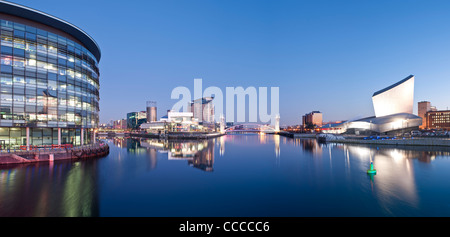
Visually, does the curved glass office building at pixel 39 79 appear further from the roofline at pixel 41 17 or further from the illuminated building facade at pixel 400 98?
the illuminated building facade at pixel 400 98

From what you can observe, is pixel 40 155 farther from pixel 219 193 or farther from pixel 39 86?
pixel 219 193

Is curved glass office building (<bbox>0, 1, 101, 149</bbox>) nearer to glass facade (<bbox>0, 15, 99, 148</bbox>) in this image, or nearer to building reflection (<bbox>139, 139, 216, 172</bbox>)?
glass facade (<bbox>0, 15, 99, 148</bbox>)

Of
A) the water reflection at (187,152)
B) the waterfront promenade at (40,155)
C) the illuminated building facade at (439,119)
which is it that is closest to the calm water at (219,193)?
the waterfront promenade at (40,155)

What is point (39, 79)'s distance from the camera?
32062 mm

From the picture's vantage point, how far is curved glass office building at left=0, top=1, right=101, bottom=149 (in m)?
30.0

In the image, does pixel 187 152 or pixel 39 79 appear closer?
pixel 39 79

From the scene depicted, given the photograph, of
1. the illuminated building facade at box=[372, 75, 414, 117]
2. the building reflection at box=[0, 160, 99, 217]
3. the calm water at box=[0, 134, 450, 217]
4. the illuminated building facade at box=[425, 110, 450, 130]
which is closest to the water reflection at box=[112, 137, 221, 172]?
the calm water at box=[0, 134, 450, 217]

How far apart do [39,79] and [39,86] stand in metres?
1.16

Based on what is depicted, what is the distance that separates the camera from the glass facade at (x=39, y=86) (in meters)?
30.0

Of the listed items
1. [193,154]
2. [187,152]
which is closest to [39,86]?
[193,154]

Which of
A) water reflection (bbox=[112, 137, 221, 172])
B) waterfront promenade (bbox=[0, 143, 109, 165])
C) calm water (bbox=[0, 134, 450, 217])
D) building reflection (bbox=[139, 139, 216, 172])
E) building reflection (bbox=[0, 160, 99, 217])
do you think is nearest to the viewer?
building reflection (bbox=[0, 160, 99, 217])

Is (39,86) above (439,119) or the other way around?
above

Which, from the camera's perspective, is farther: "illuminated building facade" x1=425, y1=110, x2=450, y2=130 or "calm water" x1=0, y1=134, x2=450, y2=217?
"illuminated building facade" x1=425, y1=110, x2=450, y2=130
